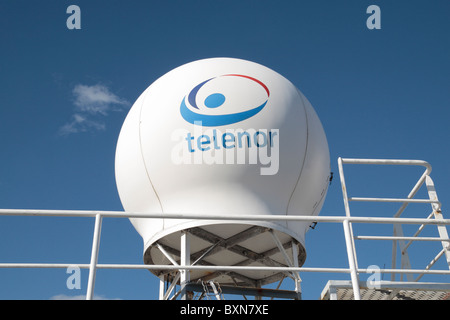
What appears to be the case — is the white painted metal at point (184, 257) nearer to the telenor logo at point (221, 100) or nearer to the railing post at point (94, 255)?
the telenor logo at point (221, 100)

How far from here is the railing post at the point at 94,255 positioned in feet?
15.3

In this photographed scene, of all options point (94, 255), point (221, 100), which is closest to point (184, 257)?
point (221, 100)

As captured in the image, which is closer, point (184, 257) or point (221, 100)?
point (184, 257)

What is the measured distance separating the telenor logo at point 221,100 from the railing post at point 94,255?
434 centimetres

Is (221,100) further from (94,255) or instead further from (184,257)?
(94,255)

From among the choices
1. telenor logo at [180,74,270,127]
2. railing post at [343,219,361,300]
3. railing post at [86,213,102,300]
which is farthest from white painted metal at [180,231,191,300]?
railing post at [343,219,361,300]

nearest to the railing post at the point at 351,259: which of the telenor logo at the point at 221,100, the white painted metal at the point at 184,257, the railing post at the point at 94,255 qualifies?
the railing post at the point at 94,255

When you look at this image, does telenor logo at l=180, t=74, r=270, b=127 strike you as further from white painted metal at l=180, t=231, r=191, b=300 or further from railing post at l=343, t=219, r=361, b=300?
railing post at l=343, t=219, r=361, b=300

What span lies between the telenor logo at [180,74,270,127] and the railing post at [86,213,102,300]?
434 centimetres

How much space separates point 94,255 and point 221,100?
510 centimetres

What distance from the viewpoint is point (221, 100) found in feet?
31.0

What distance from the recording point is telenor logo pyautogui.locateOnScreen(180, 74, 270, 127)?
9242 mm

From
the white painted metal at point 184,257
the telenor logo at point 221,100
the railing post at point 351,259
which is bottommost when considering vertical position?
the railing post at point 351,259
